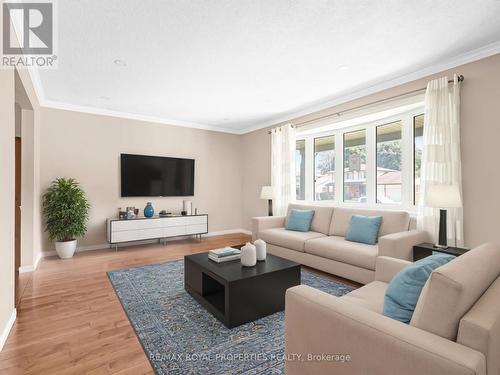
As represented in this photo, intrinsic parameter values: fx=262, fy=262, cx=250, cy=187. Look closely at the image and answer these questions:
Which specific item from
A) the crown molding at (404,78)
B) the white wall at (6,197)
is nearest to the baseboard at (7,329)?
the white wall at (6,197)

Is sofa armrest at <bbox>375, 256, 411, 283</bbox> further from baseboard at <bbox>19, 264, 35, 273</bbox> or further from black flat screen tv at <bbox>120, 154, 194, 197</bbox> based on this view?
black flat screen tv at <bbox>120, 154, 194, 197</bbox>

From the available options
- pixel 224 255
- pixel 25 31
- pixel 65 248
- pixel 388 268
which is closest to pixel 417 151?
pixel 388 268

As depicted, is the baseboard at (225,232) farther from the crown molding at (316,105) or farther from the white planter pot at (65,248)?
the white planter pot at (65,248)

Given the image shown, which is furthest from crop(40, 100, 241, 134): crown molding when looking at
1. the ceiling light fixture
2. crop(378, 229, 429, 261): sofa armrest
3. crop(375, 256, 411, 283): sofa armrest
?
crop(375, 256, 411, 283): sofa armrest

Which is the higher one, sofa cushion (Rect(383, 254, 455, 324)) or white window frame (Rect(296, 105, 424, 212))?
white window frame (Rect(296, 105, 424, 212))

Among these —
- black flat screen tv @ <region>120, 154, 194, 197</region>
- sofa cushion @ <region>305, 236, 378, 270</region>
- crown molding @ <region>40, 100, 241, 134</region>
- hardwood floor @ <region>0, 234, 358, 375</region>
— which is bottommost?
hardwood floor @ <region>0, 234, 358, 375</region>

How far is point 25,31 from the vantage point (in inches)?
94.3

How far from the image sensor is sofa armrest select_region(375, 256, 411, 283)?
6.43ft

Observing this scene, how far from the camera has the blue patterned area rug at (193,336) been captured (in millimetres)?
1710

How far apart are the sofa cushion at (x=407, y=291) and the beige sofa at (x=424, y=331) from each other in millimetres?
118

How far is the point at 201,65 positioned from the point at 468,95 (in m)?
3.02

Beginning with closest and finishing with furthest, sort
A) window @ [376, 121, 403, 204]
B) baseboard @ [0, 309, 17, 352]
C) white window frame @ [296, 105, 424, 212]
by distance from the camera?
baseboard @ [0, 309, 17, 352], white window frame @ [296, 105, 424, 212], window @ [376, 121, 403, 204]

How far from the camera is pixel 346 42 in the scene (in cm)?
259

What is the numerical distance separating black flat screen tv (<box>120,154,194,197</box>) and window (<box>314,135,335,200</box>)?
2.65m
